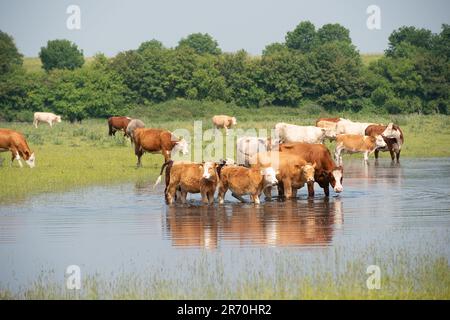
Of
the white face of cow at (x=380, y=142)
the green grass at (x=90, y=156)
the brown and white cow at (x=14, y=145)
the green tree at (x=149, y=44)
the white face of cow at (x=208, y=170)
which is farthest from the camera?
the green tree at (x=149, y=44)

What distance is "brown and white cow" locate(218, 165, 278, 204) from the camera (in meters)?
19.7

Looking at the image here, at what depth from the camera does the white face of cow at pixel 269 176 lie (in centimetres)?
1969

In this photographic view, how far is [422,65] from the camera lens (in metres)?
74.9

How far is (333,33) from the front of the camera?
114625 millimetres

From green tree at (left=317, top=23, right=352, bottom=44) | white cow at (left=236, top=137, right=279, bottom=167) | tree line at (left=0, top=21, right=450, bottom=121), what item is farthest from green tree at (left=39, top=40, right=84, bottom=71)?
white cow at (left=236, top=137, right=279, bottom=167)

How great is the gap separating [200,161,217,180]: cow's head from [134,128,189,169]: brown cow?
29.5 feet

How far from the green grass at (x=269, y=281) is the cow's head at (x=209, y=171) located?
5.09 metres

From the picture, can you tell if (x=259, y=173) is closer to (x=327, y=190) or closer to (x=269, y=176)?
(x=269, y=176)

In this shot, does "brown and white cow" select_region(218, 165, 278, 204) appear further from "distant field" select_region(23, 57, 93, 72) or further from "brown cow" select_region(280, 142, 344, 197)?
"distant field" select_region(23, 57, 93, 72)

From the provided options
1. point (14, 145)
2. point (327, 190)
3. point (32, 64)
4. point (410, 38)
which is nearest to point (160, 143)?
point (14, 145)

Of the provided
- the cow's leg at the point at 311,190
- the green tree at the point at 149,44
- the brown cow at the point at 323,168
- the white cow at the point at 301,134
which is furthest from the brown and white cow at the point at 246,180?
the green tree at the point at 149,44

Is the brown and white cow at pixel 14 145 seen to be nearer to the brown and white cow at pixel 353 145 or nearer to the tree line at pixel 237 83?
the brown and white cow at pixel 353 145

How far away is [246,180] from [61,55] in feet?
275
